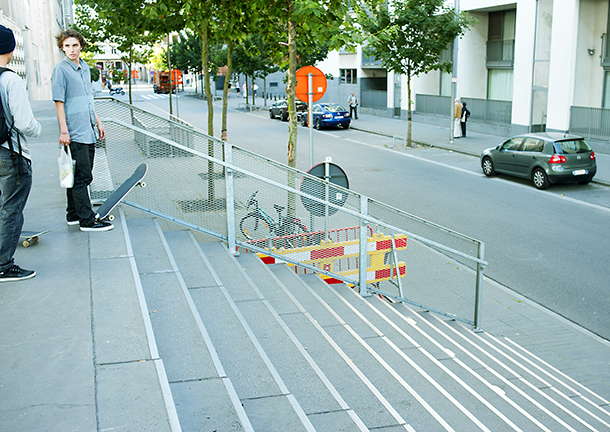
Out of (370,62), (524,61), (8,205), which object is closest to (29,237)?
(8,205)

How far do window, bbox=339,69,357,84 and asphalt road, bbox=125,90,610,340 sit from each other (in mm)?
20681

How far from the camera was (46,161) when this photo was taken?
1020cm

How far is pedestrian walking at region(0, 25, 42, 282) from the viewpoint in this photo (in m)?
4.52

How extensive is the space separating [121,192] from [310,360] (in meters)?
3.00

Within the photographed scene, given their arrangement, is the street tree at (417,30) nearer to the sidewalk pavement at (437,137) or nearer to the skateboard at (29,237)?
the sidewalk pavement at (437,137)

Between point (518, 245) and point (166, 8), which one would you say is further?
point (166, 8)

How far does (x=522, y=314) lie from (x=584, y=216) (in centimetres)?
603

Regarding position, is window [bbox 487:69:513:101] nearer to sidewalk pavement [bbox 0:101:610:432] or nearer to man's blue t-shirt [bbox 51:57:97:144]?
sidewalk pavement [bbox 0:101:610:432]

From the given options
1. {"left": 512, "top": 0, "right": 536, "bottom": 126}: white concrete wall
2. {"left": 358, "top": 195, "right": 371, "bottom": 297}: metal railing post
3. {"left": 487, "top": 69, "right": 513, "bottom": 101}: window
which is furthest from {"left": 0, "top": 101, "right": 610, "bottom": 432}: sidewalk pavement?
{"left": 487, "top": 69, "right": 513, "bottom": 101}: window

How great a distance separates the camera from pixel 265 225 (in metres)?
6.82

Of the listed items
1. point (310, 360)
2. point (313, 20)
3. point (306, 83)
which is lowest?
point (310, 360)

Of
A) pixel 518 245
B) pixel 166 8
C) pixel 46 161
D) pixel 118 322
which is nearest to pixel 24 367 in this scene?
pixel 118 322

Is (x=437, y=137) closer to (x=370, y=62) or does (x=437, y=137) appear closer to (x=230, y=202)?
(x=370, y=62)

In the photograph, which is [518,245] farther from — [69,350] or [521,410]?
[69,350]
